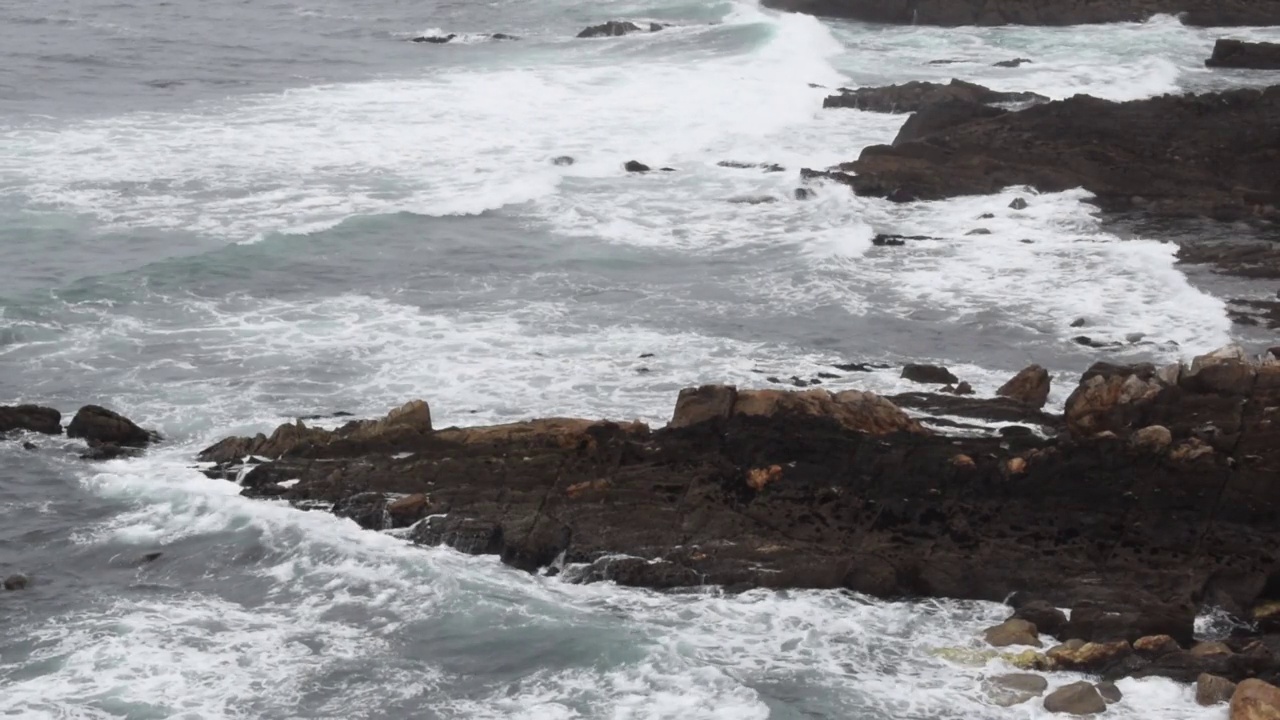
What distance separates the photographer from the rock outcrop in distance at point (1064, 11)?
166 ft

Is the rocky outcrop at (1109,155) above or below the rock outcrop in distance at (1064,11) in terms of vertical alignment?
below

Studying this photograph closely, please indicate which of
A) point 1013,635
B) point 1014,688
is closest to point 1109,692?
point 1014,688

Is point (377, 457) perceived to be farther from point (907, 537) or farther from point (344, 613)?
point (907, 537)

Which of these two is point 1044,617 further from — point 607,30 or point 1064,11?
point 1064,11

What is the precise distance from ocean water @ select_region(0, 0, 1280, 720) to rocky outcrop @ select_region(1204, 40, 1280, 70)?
38.6 inches

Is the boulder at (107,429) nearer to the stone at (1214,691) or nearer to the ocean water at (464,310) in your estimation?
the ocean water at (464,310)

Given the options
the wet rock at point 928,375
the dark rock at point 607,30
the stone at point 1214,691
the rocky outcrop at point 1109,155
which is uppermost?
the dark rock at point 607,30

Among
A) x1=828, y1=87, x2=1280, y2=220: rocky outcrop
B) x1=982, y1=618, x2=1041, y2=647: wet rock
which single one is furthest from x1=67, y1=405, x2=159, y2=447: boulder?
x1=828, y1=87, x2=1280, y2=220: rocky outcrop

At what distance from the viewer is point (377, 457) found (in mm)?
17281

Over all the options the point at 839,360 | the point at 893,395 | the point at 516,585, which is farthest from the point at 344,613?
the point at 839,360

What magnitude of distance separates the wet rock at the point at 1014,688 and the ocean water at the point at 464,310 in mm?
178

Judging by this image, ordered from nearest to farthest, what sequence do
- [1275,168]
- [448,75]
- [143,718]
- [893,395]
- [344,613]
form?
[143,718], [344,613], [893,395], [1275,168], [448,75]

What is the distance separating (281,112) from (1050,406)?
2592 centimetres

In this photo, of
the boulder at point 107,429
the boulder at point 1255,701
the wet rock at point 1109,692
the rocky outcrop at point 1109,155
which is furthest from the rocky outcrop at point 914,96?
the boulder at point 1255,701
